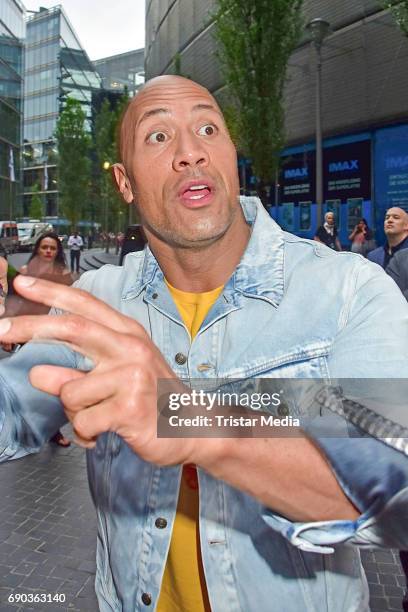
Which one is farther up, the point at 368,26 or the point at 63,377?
the point at 368,26

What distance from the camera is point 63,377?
692 millimetres

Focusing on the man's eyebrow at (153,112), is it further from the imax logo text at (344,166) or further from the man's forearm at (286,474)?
the imax logo text at (344,166)

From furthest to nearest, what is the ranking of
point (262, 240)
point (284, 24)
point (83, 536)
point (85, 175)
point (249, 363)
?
point (85, 175)
point (284, 24)
point (83, 536)
point (262, 240)
point (249, 363)

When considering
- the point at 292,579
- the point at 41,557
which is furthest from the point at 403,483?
the point at 41,557

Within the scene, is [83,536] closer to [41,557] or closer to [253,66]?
[41,557]

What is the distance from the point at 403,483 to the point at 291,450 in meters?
0.17

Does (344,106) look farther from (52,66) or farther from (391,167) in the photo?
(52,66)

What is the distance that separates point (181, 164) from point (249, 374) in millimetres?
538

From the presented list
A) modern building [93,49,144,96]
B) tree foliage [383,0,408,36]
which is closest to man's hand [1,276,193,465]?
modern building [93,49,144,96]

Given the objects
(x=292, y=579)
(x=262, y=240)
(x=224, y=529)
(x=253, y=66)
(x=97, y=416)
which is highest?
(x=253, y=66)

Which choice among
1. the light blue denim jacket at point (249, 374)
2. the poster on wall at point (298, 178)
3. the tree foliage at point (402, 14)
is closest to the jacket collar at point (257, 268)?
the light blue denim jacket at point (249, 374)

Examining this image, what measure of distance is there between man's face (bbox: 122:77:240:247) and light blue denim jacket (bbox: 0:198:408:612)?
14 centimetres

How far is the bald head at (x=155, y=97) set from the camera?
1271 millimetres

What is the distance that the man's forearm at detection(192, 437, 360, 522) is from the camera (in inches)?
30.5
